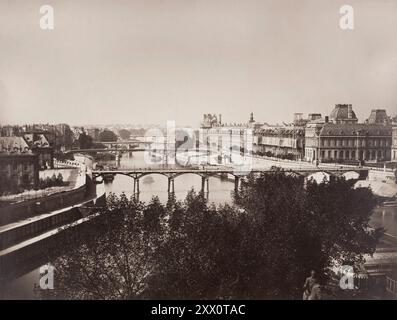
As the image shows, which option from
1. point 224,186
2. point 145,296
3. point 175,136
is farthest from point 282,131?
point 145,296

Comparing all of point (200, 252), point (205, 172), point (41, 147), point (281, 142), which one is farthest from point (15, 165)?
point (281, 142)

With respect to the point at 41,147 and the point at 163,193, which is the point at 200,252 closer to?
the point at 163,193

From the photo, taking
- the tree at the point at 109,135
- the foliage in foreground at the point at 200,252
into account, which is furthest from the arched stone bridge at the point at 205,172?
the foliage in foreground at the point at 200,252

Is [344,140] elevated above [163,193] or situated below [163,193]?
above

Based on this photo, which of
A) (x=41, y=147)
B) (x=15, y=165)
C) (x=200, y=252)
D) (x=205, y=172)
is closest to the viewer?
(x=200, y=252)

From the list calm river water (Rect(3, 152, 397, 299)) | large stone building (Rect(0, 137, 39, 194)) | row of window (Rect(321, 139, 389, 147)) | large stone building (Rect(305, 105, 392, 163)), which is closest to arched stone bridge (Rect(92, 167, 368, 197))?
calm river water (Rect(3, 152, 397, 299))

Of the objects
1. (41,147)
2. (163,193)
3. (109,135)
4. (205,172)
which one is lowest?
(163,193)
